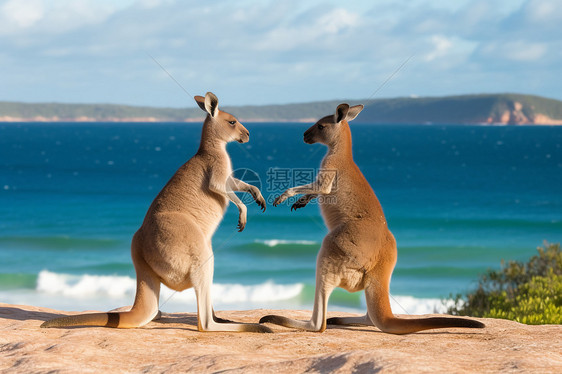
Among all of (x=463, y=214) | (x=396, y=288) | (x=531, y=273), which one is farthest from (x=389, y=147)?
(x=531, y=273)

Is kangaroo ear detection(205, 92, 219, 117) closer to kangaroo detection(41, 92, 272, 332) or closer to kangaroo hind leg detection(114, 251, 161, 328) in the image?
kangaroo detection(41, 92, 272, 332)

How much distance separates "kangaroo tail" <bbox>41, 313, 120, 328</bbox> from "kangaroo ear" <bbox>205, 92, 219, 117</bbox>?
2153 millimetres

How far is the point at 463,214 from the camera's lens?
3566 centimetres

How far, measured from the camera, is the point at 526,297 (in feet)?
37.2

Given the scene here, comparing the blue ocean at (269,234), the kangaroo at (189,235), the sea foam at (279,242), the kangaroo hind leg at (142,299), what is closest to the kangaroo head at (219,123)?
the kangaroo at (189,235)

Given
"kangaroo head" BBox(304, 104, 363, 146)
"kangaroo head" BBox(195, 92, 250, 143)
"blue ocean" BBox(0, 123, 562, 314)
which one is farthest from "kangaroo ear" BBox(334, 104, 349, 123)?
"kangaroo head" BBox(195, 92, 250, 143)

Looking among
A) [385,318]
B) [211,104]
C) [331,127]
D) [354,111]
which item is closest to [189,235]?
[211,104]

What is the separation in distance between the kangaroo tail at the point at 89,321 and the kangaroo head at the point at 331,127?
8.25 feet

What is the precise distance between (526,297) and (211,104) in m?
7.64

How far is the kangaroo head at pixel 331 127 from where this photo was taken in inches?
248

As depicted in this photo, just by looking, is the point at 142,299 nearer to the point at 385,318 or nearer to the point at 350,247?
the point at 350,247

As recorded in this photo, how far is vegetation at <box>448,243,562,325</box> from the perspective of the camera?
897 cm

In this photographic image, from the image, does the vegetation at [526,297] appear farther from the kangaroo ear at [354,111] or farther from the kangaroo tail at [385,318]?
the kangaroo ear at [354,111]

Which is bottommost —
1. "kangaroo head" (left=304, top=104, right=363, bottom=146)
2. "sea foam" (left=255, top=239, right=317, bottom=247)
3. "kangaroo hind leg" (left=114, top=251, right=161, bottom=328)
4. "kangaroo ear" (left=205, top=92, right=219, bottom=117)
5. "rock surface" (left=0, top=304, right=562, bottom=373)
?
"rock surface" (left=0, top=304, right=562, bottom=373)
